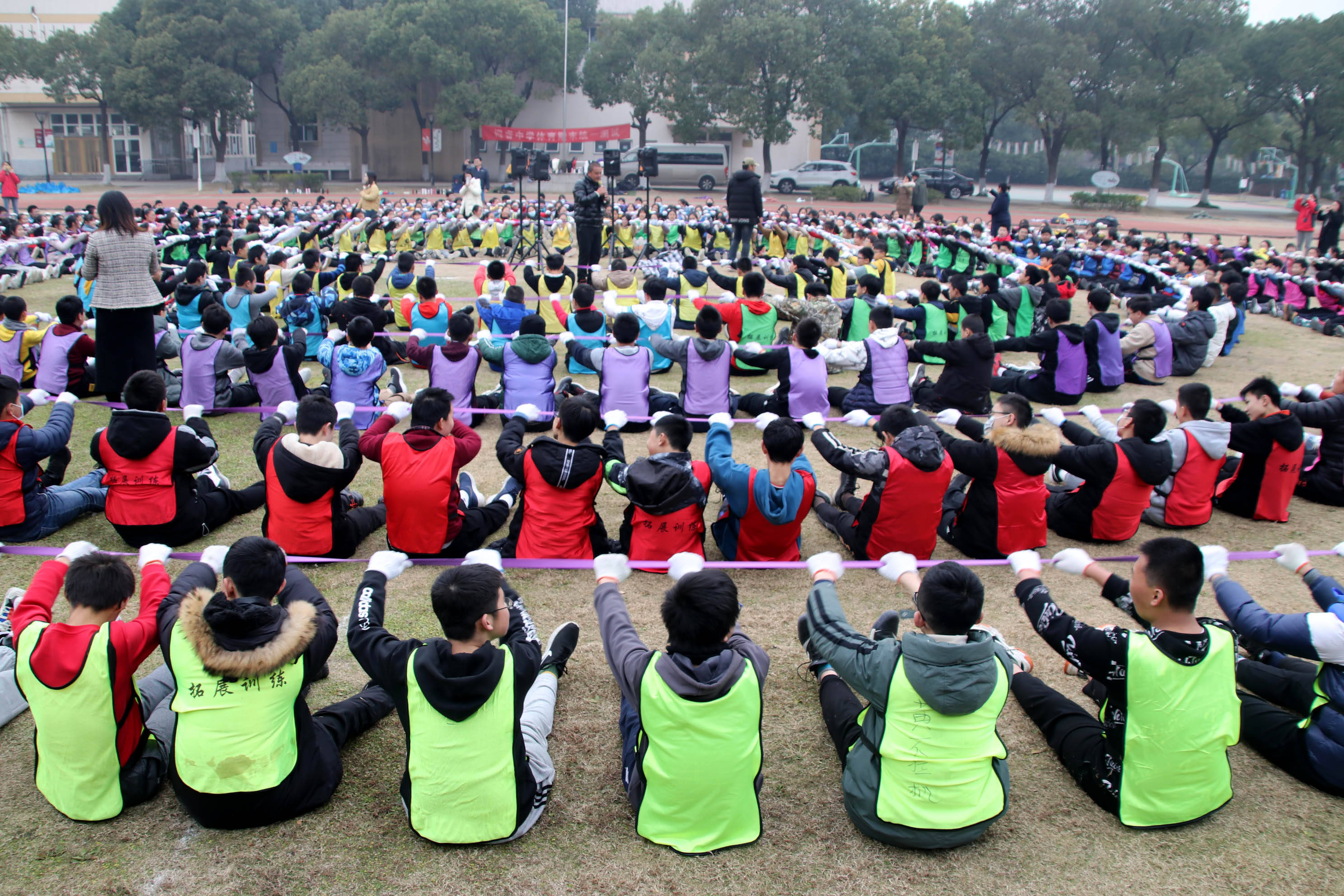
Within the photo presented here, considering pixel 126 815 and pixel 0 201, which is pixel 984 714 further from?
pixel 0 201

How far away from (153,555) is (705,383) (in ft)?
14.5

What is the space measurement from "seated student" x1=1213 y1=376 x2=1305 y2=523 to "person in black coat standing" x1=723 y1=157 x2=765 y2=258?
32.3 ft

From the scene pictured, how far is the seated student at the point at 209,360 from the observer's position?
7.19 m

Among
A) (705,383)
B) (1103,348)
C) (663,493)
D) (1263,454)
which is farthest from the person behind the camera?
(1103,348)

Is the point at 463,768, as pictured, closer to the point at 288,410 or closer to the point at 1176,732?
the point at 1176,732

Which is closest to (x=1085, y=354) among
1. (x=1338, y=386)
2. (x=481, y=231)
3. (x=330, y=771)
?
(x=1338, y=386)

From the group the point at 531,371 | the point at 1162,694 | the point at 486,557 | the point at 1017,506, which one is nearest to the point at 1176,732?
the point at 1162,694

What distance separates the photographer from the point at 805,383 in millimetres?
7219

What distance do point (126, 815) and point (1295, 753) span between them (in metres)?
4.11

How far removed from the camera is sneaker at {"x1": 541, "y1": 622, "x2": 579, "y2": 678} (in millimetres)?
3717

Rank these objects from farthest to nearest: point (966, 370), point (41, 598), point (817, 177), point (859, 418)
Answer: point (817, 177) → point (966, 370) → point (859, 418) → point (41, 598)

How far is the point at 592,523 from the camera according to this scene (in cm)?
484

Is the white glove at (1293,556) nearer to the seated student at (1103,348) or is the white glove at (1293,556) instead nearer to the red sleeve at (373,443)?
the red sleeve at (373,443)

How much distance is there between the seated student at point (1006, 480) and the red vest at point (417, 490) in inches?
105
